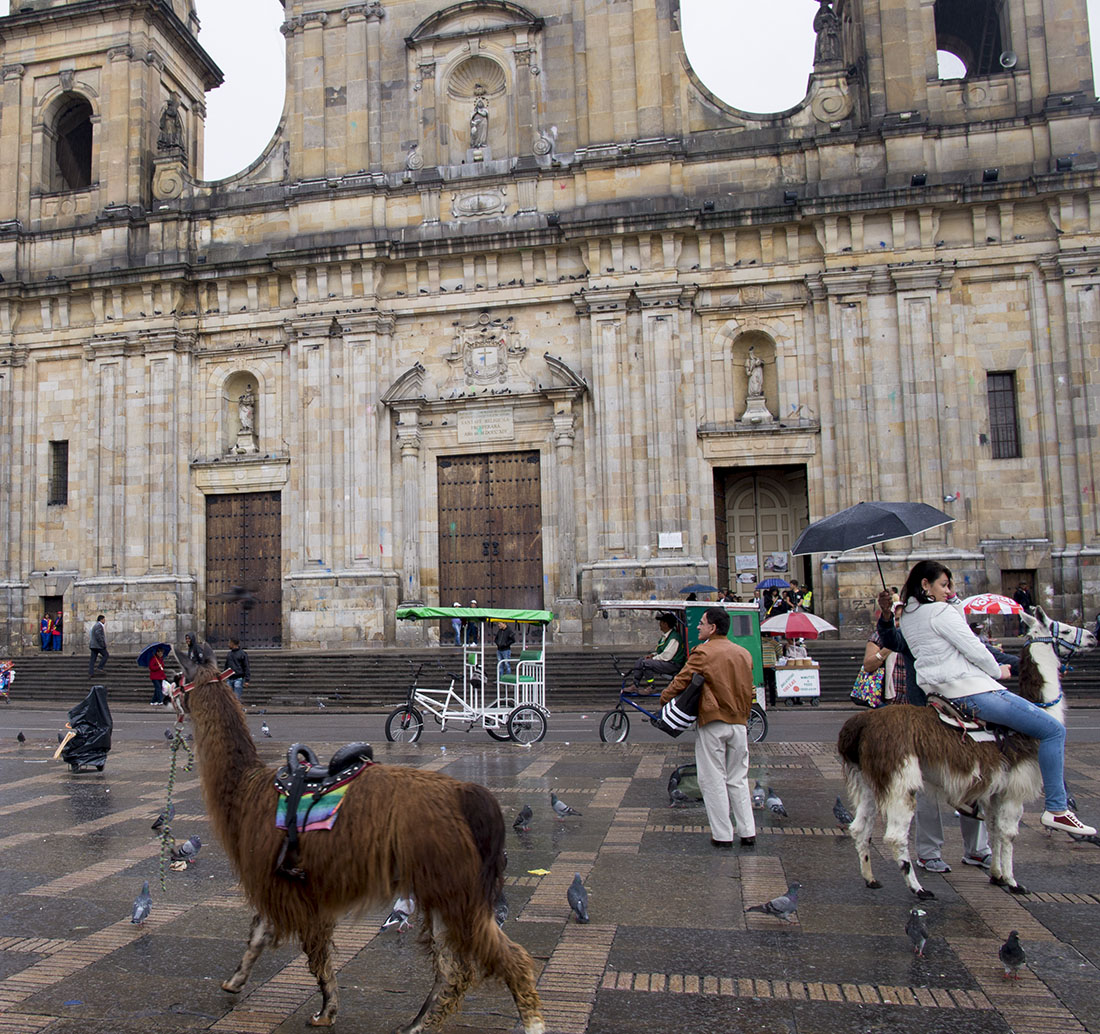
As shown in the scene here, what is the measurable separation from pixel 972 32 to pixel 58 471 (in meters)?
30.8

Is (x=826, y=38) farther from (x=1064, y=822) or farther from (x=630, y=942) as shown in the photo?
(x=630, y=942)

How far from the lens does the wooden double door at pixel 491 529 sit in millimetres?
26953

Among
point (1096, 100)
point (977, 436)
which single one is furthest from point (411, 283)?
point (1096, 100)

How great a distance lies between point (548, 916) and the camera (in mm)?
6203

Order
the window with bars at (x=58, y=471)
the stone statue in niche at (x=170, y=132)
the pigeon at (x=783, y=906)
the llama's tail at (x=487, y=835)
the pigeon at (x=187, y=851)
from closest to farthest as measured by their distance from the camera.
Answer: the llama's tail at (x=487, y=835) < the pigeon at (x=783, y=906) < the pigeon at (x=187, y=851) < the stone statue in niche at (x=170, y=132) < the window with bars at (x=58, y=471)

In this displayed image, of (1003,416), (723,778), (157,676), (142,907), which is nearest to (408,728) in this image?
(723,778)

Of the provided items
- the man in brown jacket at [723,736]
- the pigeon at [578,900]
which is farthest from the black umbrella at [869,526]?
the pigeon at [578,900]

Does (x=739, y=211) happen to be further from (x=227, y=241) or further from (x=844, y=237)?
(x=227, y=241)

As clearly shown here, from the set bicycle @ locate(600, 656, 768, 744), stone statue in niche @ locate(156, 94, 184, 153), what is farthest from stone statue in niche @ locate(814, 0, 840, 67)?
bicycle @ locate(600, 656, 768, 744)

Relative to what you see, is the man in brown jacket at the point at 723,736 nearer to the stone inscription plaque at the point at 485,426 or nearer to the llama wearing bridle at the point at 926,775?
the llama wearing bridle at the point at 926,775

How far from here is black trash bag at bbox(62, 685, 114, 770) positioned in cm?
1210

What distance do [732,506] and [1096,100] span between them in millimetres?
13285

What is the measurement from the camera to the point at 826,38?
26.7 meters

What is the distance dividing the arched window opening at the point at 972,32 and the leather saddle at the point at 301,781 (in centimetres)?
2990
